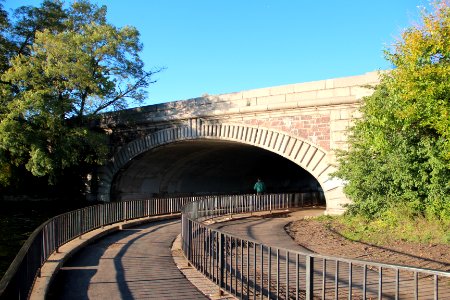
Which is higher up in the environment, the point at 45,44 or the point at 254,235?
the point at 45,44

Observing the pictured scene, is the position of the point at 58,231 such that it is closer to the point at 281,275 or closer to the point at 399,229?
the point at 281,275

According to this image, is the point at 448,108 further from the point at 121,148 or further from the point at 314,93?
the point at 121,148

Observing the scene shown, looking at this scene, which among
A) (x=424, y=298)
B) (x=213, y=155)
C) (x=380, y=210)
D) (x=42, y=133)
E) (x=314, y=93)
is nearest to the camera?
(x=424, y=298)

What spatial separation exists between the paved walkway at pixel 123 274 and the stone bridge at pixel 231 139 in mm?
7940

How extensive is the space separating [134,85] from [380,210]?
16486 millimetres

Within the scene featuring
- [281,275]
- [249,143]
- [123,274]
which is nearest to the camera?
[281,275]

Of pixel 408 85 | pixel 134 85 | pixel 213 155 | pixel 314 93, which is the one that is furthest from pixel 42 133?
pixel 408 85

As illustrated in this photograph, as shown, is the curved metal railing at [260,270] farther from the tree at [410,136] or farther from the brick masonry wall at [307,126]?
the brick masonry wall at [307,126]

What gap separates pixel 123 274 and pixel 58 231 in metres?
2.15

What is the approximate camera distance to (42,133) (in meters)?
21.0

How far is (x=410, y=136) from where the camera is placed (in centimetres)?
1110

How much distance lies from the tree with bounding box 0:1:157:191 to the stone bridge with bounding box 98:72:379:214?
7.42 feet

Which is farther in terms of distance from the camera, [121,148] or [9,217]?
[121,148]

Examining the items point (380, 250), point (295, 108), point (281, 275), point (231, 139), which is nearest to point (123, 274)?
point (281, 275)
